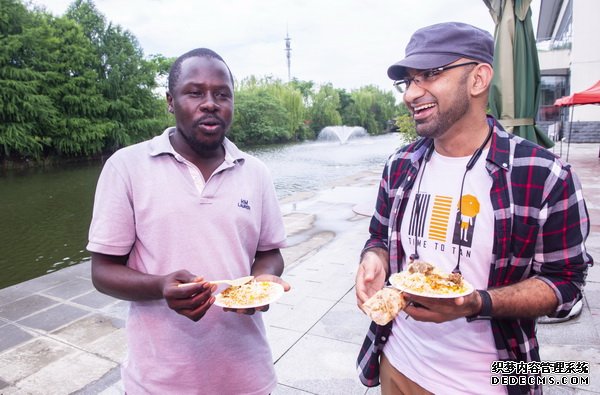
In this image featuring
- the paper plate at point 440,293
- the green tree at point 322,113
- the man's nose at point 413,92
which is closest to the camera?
the paper plate at point 440,293

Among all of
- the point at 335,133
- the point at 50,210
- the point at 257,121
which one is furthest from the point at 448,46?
the point at 335,133

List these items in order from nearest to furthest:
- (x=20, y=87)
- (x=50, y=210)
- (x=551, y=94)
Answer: (x=50, y=210) → (x=20, y=87) → (x=551, y=94)

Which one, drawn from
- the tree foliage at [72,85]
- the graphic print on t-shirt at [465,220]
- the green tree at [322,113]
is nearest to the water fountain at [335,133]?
the green tree at [322,113]

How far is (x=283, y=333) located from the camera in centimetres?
367

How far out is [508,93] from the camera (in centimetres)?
368

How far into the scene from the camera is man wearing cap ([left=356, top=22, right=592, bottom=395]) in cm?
144

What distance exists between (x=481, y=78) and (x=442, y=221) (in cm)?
59

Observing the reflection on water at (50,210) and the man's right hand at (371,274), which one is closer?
the man's right hand at (371,274)

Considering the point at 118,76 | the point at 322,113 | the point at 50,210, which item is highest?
the point at 118,76

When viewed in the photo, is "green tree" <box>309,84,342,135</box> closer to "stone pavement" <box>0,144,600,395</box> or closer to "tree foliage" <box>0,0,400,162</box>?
"tree foliage" <box>0,0,400,162</box>

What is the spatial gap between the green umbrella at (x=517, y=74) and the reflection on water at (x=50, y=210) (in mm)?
7395

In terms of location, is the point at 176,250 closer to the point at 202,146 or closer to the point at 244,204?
the point at 244,204

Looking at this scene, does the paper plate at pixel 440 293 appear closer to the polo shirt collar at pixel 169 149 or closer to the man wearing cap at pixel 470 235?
the man wearing cap at pixel 470 235

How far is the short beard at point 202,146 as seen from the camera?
5.67ft
